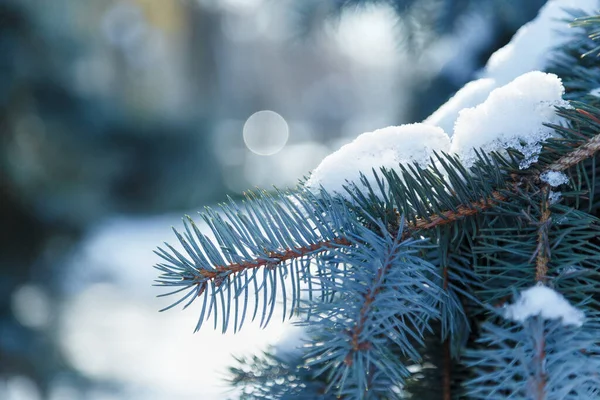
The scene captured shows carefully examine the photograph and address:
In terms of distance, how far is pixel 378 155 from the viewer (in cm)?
28

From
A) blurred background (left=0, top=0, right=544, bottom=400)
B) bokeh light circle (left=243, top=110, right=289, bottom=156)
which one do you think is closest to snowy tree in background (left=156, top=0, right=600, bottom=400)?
blurred background (left=0, top=0, right=544, bottom=400)

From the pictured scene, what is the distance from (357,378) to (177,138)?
284cm

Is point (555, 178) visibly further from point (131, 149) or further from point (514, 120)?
point (131, 149)

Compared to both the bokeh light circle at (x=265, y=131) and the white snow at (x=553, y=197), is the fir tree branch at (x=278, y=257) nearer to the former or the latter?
the white snow at (x=553, y=197)

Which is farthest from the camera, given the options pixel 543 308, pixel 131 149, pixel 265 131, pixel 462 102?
pixel 265 131

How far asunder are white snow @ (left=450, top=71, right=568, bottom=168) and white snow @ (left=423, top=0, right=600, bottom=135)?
0.08m

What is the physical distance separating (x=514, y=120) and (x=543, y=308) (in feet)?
0.32

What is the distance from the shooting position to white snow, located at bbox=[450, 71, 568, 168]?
0.25 meters

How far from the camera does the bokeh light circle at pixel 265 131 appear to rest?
20.1ft

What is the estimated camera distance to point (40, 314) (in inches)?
63.0

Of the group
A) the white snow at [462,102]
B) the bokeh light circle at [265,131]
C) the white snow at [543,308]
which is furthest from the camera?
the bokeh light circle at [265,131]

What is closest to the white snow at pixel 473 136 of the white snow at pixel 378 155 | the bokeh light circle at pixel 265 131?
the white snow at pixel 378 155

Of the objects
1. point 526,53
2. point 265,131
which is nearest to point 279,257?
point 526,53

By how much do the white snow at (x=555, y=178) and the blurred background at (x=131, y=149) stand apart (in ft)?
0.65
